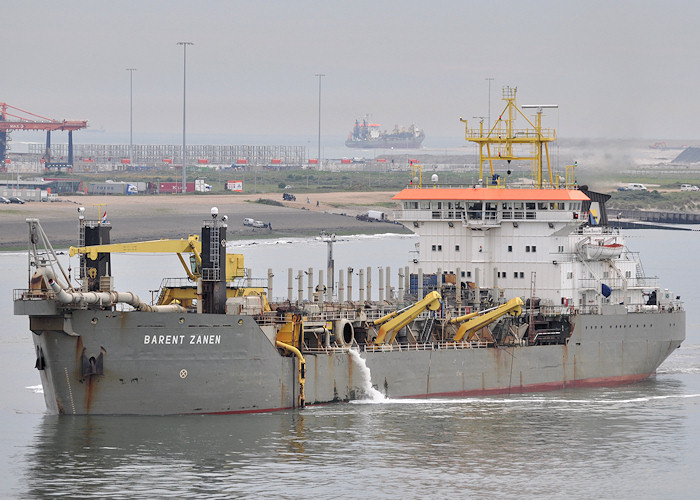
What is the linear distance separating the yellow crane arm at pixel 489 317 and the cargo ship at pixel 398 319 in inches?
1.9

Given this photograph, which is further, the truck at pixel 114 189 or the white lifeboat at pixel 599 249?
the truck at pixel 114 189

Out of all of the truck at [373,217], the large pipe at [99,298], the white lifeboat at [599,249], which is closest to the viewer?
the large pipe at [99,298]

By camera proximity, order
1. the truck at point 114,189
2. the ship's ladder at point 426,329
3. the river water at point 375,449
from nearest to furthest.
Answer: the river water at point 375,449
the ship's ladder at point 426,329
the truck at point 114,189

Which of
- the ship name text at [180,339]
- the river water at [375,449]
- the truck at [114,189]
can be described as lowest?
the river water at [375,449]

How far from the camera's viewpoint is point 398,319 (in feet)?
147

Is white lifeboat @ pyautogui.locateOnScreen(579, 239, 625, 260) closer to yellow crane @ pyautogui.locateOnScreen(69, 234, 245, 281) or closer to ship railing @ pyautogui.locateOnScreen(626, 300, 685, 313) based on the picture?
ship railing @ pyautogui.locateOnScreen(626, 300, 685, 313)

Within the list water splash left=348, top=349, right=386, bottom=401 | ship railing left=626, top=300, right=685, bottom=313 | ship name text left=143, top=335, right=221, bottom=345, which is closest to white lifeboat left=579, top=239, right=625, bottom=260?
ship railing left=626, top=300, right=685, bottom=313

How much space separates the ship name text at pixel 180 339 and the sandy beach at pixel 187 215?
2805 inches

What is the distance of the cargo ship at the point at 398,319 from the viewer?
39.3 metres

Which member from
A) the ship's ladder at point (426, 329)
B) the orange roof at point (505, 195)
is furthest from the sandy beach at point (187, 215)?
the ship's ladder at point (426, 329)

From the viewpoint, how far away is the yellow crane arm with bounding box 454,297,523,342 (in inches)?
1848

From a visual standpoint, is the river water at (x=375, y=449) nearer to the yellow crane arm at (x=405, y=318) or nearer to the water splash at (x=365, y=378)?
the water splash at (x=365, y=378)

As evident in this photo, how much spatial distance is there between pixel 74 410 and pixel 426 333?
12.9 m

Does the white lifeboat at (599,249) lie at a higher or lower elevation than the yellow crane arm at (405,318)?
higher
